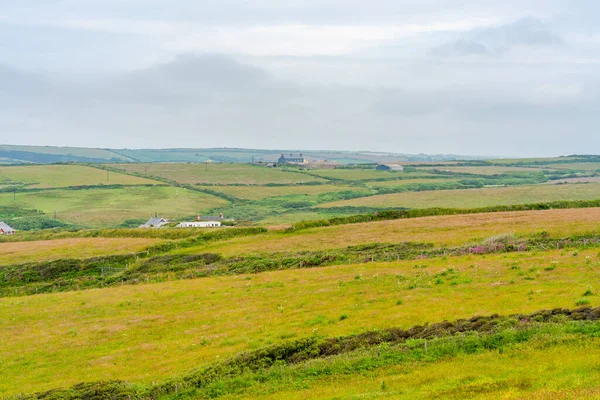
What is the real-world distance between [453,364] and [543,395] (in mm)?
5592

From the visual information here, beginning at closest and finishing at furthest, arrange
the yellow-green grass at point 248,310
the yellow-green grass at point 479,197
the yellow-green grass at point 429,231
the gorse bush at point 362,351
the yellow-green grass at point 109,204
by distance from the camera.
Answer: the gorse bush at point 362,351
the yellow-green grass at point 248,310
the yellow-green grass at point 429,231
the yellow-green grass at point 479,197
the yellow-green grass at point 109,204

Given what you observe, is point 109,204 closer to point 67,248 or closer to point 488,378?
point 67,248

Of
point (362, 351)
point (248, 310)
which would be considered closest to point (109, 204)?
point (248, 310)

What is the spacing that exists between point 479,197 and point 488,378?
144367 mm

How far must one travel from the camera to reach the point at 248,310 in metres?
43.0

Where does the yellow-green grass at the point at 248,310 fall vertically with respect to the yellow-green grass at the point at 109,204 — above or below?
above

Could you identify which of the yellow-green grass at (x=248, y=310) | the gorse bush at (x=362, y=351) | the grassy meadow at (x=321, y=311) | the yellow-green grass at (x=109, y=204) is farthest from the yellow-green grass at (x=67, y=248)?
the yellow-green grass at (x=109, y=204)

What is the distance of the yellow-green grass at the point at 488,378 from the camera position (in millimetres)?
21891

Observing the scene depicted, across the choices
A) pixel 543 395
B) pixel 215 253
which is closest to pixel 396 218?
pixel 215 253

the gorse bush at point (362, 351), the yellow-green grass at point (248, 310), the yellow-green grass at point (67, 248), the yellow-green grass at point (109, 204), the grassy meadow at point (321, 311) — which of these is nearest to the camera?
the grassy meadow at point (321, 311)

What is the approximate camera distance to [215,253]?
235ft

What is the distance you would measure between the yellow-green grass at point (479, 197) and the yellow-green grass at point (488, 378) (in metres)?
123

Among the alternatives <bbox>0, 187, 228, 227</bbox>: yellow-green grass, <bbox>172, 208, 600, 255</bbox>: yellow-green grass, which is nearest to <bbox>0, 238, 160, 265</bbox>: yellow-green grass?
<bbox>172, 208, 600, 255</bbox>: yellow-green grass

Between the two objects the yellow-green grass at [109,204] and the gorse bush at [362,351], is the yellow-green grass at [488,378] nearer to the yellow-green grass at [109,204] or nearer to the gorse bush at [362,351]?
the gorse bush at [362,351]
